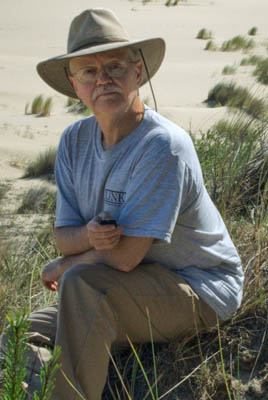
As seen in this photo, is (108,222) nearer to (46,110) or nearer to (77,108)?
(46,110)

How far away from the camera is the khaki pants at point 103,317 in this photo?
2.11 meters

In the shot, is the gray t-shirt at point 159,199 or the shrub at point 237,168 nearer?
the gray t-shirt at point 159,199

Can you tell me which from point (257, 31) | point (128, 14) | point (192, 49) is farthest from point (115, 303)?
point (128, 14)

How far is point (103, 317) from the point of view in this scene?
2.15 metres

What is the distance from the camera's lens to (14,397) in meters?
1.00

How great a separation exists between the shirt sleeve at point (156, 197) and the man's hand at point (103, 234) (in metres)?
0.05

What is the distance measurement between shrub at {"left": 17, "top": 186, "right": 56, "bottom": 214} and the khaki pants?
7.87 feet

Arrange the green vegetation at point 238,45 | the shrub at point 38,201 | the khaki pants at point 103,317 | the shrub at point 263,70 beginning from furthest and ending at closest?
the green vegetation at point 238,45 → the shrub at point 263,70 → the shrub at point 38,201 → the khaki pants at point 103,317

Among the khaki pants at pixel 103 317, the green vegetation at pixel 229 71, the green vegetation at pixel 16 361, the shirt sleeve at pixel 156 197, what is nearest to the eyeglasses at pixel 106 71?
the shirt sleeve at pixel 156 197

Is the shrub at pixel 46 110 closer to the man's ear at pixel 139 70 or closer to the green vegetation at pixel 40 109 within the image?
the green vegetation at pixel 40 109

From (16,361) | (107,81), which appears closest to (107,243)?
(107,81)

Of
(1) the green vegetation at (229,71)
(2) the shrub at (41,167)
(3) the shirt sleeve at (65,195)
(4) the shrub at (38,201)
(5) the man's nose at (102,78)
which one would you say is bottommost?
(1) the green vegetation at (229,71)

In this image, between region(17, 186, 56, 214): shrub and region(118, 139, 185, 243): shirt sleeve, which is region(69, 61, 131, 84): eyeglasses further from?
region(17, 186, 56, 214): shrub

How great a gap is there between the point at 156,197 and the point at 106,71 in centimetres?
53
